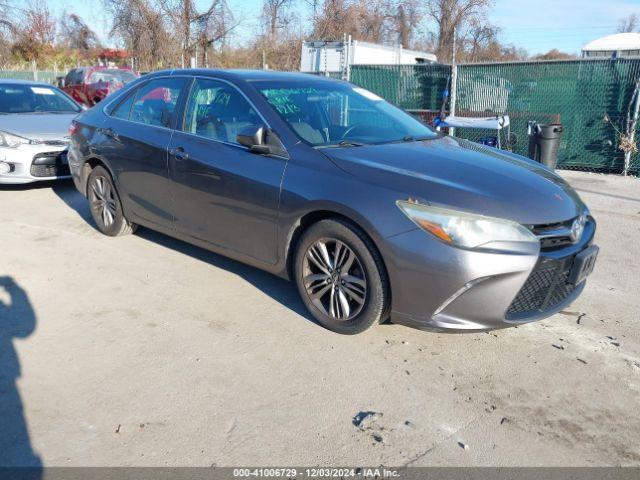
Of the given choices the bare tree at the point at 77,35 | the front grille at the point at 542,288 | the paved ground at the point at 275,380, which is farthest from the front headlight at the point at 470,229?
the bare tree at the point at 77,35

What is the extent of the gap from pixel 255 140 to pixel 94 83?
61.0 feet

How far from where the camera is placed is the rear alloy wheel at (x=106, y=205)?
560 cm

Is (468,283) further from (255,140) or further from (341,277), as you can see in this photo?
(255,140)

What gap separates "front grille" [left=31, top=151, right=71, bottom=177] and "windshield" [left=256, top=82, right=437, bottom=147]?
457 cm

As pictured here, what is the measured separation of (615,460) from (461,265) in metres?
1.16

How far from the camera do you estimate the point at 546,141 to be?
9156 mm

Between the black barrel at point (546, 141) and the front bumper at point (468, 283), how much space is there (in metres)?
6.36

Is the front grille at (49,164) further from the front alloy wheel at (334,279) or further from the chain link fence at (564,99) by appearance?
the chain link fence at (564,99)

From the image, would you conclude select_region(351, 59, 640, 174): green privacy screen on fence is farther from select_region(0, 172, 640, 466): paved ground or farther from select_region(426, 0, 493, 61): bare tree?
select_region(426, 0, 493, 61): bare tree

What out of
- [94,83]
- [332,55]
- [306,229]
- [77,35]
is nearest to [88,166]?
[306,229]

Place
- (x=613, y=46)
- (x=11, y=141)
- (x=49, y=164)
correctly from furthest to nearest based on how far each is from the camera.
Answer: (x=613, y=46), (x=49, y=164), (x=11, y=141)

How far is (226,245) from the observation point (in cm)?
435

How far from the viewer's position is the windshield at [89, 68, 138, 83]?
20.5 m

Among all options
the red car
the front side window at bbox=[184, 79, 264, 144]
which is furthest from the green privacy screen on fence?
the red car
